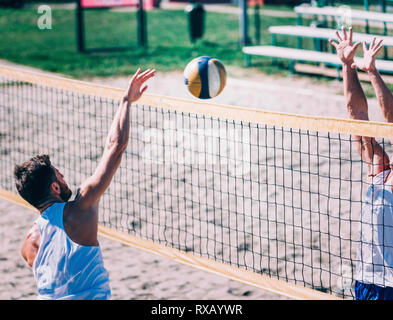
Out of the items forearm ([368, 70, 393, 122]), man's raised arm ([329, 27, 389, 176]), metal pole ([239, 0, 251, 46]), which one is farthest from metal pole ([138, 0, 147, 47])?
forearm ([368, 70, 393, 122])

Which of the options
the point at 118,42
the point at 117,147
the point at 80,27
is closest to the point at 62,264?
the point at 117,147

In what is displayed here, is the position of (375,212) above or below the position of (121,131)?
below

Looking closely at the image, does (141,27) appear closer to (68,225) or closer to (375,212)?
(375,212)

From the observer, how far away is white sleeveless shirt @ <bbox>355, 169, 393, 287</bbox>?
404 centimetres

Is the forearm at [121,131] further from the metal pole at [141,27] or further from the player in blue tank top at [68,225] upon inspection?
the metal pole at [141,27]

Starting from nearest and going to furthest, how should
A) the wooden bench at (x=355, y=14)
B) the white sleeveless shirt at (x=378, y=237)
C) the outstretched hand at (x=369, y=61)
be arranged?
the white sleeveless shirt at (x=378, y=237) → the outstretched hand at (x=369, y=61) → the wooden bench at (x=355, y=14)

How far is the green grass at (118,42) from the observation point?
16250mm

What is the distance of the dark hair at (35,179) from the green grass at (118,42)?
464 inches

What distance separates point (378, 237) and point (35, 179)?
2.30 meters

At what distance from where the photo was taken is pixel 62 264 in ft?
11.9

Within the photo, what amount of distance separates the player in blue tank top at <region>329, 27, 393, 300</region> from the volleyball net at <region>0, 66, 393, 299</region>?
0.24 metres

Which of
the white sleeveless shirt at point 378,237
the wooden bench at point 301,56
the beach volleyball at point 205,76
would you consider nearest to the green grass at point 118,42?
the wooden bench at point 301,56

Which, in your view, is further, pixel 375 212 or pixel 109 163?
pixel 375 212

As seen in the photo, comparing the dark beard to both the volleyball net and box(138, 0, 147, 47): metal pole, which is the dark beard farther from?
box(138, 0, 147, 47): metal pole
